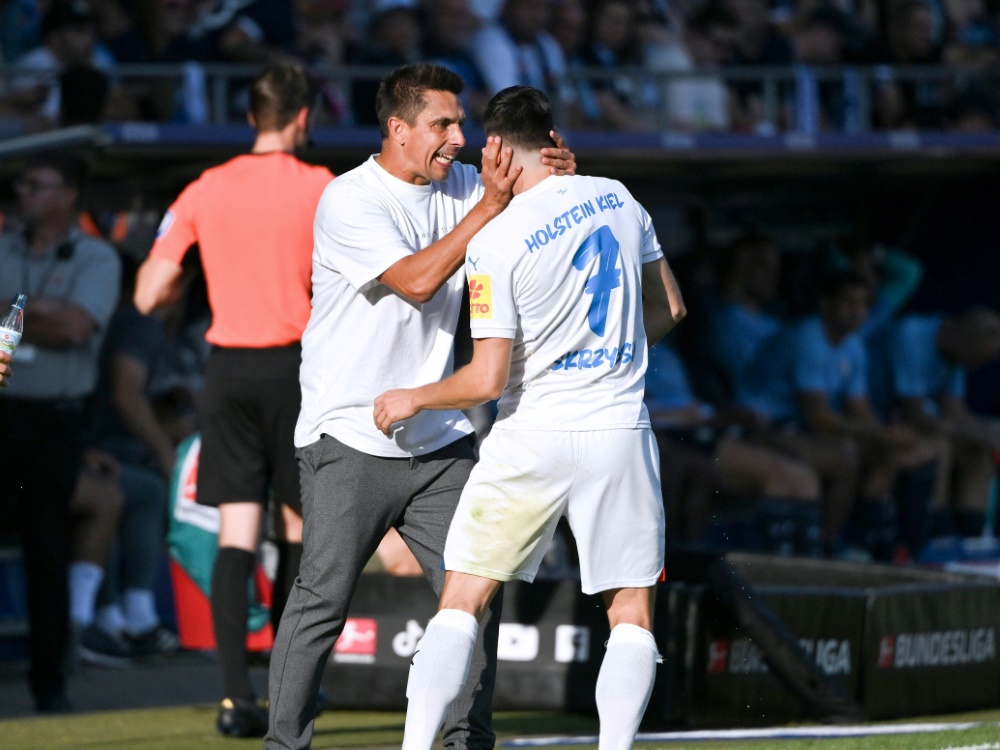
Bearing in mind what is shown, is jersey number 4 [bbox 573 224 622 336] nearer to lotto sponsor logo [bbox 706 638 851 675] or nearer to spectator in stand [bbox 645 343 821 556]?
lotto sponsor logo [bbox 706 638 851 675]

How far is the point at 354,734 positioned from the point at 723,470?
4440 millimetres

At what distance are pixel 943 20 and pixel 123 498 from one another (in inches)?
308

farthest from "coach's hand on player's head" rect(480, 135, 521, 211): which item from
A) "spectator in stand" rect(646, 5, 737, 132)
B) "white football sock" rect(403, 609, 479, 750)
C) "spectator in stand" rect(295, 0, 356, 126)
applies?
"spectator in stand" rect(646, 5, 737, 132)

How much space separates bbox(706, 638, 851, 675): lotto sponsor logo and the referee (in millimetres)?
1493

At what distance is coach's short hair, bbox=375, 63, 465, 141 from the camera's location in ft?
14.2

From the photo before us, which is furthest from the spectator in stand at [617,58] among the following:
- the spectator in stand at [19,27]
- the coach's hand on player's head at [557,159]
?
the coach's hand on player's head at [557,159]

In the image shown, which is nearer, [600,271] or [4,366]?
[4,366]

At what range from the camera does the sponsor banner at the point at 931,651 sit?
5871 mm

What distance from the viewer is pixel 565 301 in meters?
4.02

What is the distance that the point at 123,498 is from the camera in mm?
7508

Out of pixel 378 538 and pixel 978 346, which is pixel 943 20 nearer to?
pixel 978 346

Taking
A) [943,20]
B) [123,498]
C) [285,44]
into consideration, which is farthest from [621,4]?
[123,498]

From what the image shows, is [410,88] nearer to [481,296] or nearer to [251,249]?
[481,296]

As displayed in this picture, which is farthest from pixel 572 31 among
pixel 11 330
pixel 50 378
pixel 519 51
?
pixel 11 330
